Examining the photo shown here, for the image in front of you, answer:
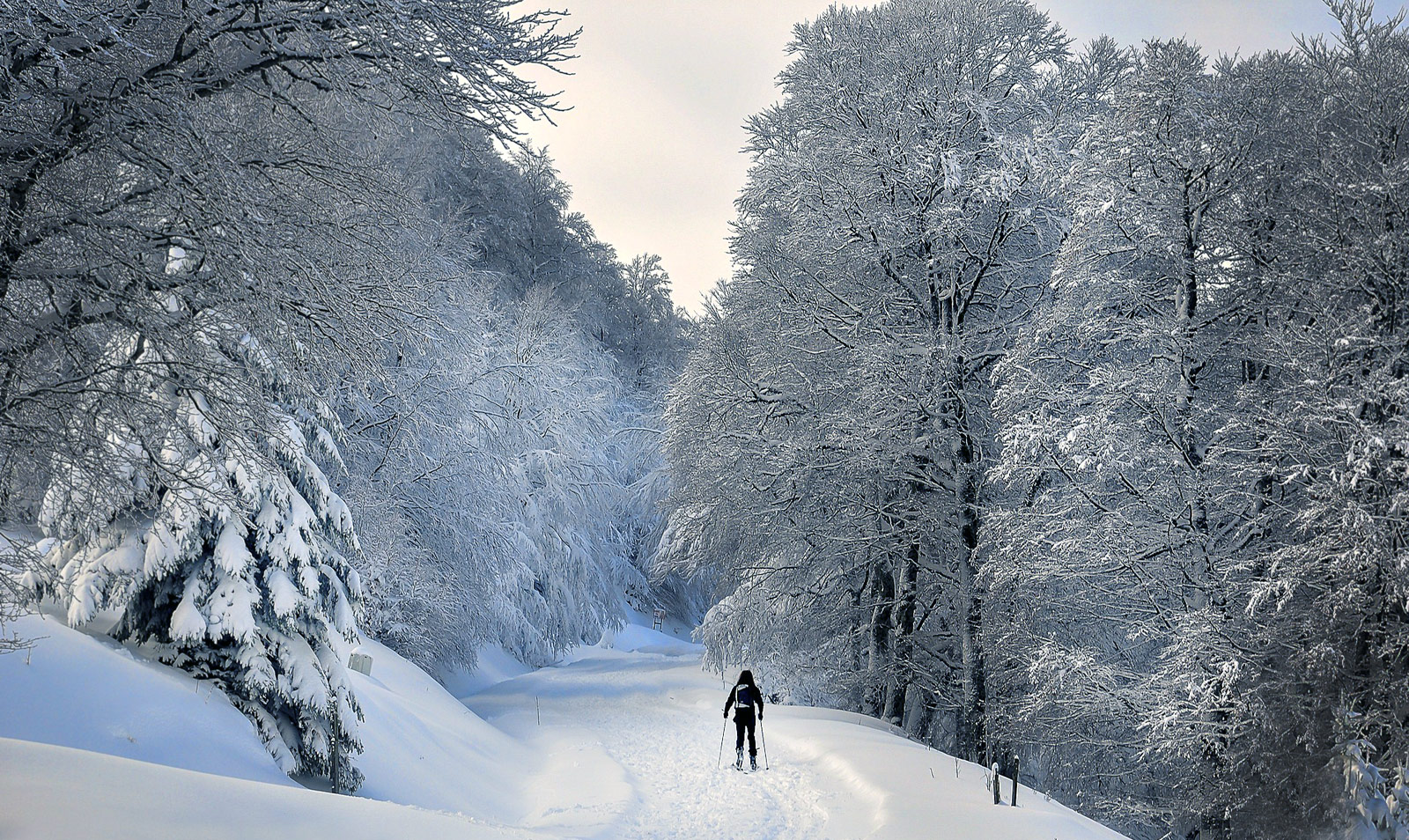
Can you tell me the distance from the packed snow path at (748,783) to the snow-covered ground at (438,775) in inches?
1.4

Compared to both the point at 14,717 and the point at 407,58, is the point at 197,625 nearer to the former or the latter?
the point at 14,717

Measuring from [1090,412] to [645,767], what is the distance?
276 inches

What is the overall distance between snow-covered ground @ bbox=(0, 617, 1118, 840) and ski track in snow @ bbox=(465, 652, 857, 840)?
4 cm

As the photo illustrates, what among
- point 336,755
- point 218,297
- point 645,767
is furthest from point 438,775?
point 218,297

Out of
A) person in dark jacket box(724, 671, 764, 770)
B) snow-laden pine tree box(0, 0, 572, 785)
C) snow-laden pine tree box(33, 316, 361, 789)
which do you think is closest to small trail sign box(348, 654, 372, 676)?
snow-laden pine tree box(33, 316, 361, 789)

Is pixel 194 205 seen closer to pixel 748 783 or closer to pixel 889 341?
pixel 748 783

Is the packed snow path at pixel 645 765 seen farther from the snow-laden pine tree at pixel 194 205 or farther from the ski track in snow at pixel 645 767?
the snow-laden pine tree at pixel 194 205

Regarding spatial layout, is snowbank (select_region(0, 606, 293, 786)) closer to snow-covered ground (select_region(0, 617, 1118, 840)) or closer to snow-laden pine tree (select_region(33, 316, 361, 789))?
snow-covered ground (select_region(0, 617, 1118, 840))

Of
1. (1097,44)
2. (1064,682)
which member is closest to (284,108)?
(1064,682)

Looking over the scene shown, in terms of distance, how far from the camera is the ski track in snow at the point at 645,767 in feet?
26.0

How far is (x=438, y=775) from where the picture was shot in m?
8.98

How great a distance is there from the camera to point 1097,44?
13.0 meters

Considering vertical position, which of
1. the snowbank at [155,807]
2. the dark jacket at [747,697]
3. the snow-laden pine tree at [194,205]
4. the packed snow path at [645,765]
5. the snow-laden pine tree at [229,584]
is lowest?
the packed snow path at [645,765]

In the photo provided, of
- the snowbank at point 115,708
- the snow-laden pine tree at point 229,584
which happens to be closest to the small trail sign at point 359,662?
the snow-laden pine tree at point 229,584
